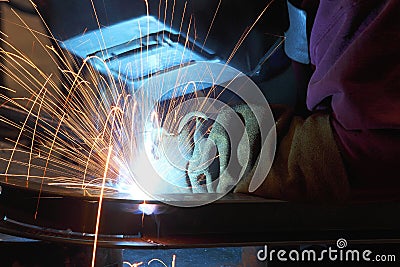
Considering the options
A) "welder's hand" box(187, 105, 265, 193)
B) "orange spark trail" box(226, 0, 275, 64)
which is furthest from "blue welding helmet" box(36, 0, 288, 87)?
"welder's hand" box(187, 105, 265, 193)

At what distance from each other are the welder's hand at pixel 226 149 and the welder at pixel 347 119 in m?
0.02

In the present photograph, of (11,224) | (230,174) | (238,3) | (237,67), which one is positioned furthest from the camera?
(237,67)

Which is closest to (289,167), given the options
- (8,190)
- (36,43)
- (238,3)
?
(8,190)

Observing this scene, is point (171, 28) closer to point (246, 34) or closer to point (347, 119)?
point (246, 34)

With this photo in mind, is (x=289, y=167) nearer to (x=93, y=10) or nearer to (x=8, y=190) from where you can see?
(x=8, y=190)

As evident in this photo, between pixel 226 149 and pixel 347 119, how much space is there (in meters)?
0.20

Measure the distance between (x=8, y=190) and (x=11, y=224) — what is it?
5cm

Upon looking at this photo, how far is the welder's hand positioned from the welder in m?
0.02

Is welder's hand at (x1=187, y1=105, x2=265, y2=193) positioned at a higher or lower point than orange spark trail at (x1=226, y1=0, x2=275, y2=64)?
lower

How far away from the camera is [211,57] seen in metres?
1.76

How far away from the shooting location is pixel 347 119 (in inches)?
27.3

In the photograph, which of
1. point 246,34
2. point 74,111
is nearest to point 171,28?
point 246,34

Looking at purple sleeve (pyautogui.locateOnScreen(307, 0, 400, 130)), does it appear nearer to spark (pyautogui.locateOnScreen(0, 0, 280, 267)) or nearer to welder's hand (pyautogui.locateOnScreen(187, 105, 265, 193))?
welder's hand (pyautogui.locateOnScreen(187, 105, 265, 193))

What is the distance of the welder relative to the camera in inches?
25.2
